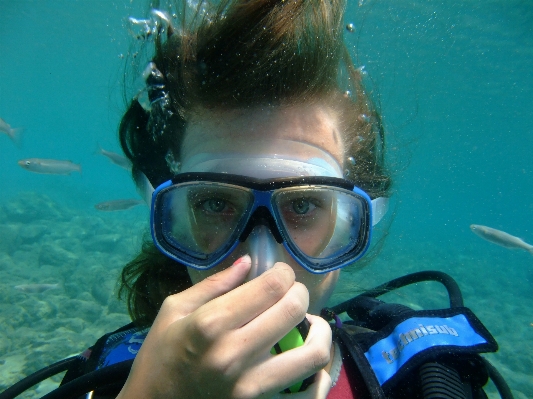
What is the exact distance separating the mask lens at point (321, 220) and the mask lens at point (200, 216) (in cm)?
26

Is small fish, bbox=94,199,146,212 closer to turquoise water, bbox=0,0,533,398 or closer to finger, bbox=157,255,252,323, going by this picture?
turquoise water, bbox=0,0,533,398

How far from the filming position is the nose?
1.71m

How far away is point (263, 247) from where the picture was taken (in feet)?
5.84

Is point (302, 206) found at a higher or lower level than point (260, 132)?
lower

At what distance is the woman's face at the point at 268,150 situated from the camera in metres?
1.91

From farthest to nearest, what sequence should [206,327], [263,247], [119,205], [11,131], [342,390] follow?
[11,131], [119,205], [342,390], [263,247], [206,327]

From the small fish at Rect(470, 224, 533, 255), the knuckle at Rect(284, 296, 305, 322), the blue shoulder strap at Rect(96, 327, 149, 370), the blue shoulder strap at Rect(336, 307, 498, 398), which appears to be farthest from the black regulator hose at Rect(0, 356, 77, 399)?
the small fish at Rect(470, 224, 533, 255)

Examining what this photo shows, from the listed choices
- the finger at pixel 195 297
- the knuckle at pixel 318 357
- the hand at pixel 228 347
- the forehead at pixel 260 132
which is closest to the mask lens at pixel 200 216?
the forehead at pixel 260 132

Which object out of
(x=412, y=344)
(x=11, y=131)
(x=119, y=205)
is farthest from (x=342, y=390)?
(x=11, y=131)

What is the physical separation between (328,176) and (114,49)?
114 ft

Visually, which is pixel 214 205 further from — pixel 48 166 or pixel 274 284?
pixel 48 166

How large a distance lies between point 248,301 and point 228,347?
0.14 m

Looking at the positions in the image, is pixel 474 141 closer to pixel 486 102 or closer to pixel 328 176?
pixel 486 102

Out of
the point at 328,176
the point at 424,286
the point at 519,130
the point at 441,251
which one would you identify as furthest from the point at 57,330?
the point at 519,130
